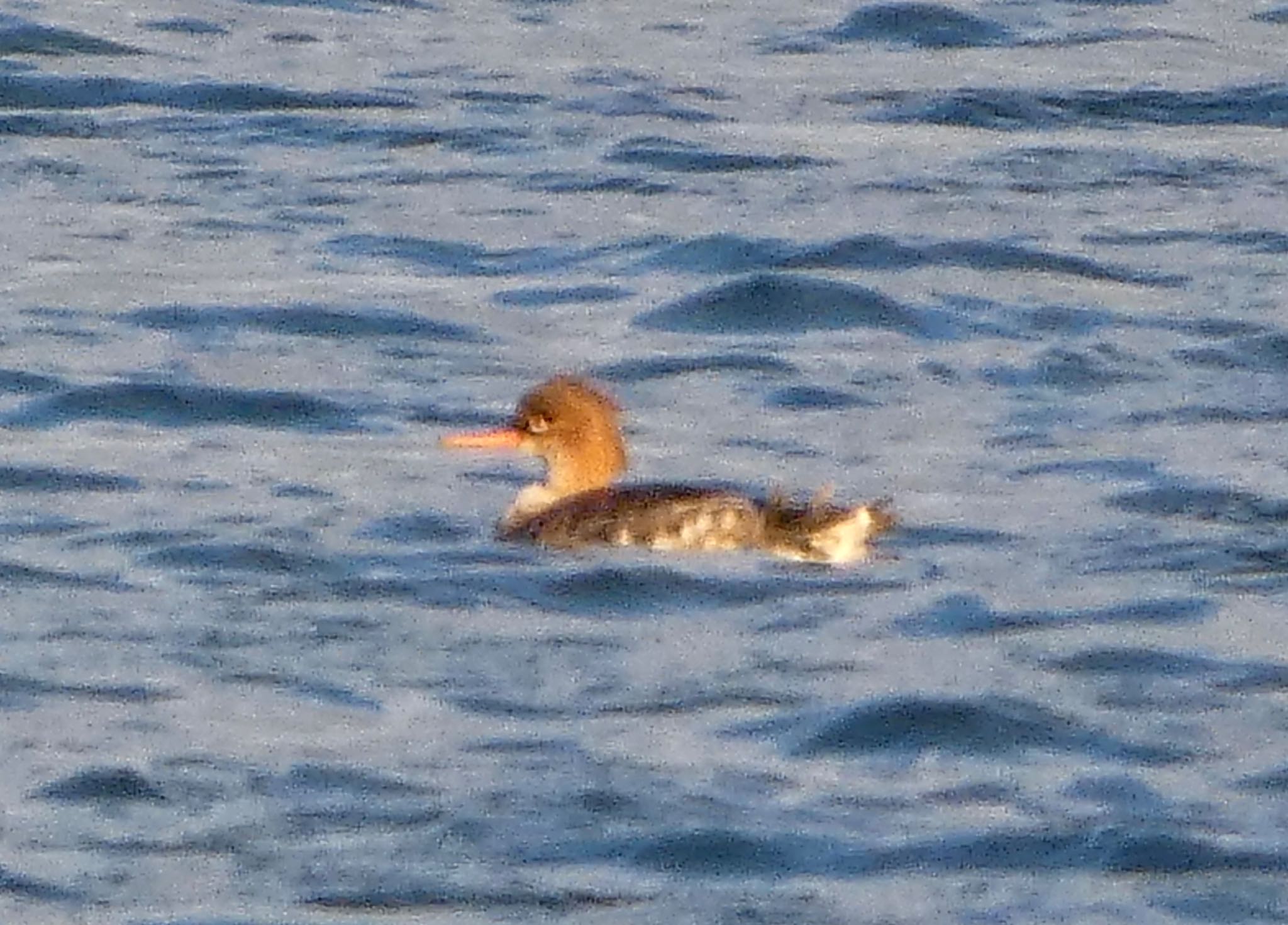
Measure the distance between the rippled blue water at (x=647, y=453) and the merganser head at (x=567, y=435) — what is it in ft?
0.96

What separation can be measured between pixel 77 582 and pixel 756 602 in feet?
6.07

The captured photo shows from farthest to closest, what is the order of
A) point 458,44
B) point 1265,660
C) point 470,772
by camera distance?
point 458,44 → point 1265,660 → point 470,772

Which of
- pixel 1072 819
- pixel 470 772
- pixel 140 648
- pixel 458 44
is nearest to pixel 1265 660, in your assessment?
pixel 1072 819

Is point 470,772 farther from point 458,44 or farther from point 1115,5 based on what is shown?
point 1115,5

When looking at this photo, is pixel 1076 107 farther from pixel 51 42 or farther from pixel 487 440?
pixel 487 440

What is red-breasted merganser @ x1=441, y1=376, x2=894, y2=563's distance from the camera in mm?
10062

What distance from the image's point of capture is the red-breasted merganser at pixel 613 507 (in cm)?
1006

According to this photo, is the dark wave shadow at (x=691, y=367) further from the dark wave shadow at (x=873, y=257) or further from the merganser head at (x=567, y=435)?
the merganser head at (x=567, y=435)

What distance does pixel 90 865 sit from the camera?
7.85 meters

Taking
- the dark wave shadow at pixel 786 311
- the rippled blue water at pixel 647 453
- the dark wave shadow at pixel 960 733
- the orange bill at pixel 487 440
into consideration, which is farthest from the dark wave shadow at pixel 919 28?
the dark wave shadow at pixel 960 733

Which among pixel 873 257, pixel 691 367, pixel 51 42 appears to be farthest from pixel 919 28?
pixel 691 367

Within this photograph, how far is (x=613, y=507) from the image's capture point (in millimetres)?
10430

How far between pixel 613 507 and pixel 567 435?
0.75 m

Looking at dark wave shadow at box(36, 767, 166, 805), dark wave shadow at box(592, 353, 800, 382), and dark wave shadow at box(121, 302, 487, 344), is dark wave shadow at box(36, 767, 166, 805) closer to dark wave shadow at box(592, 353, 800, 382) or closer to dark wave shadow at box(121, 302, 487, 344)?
dark wave shadow at box(592, 353, 800, 382)
